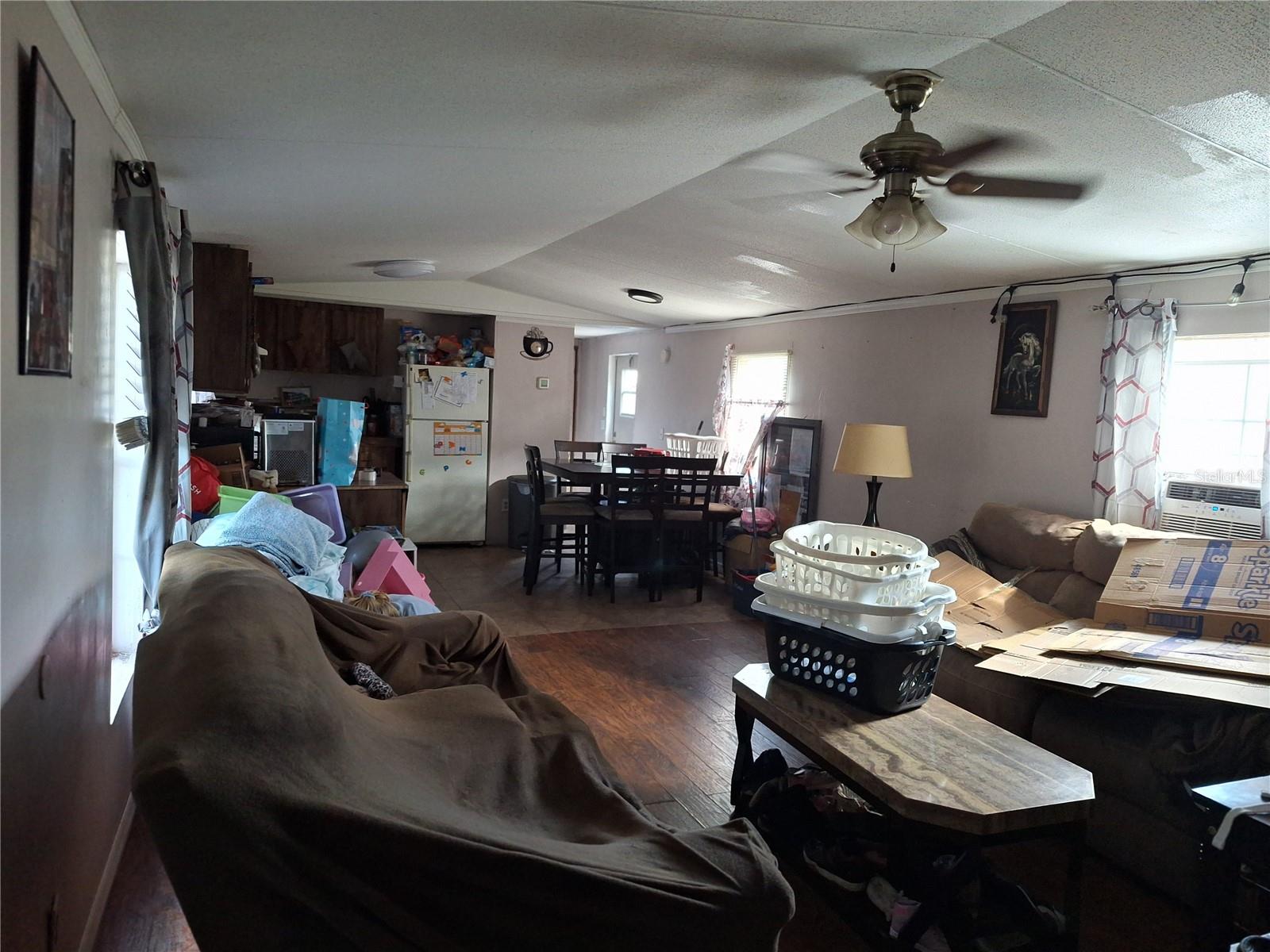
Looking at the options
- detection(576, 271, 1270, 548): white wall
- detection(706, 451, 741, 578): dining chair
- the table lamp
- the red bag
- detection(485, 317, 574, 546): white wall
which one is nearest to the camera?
the red bag

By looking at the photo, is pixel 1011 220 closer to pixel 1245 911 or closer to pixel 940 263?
pixel 940 263

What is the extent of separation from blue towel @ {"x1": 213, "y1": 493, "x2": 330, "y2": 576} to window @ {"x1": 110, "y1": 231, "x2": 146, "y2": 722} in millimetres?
300

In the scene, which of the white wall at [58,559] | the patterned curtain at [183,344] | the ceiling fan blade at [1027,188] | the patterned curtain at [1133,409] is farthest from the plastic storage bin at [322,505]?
the patterned curtain at [1133,409]

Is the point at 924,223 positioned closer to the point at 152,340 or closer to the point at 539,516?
the point at 152,340

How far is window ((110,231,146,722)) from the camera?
2.38 meters

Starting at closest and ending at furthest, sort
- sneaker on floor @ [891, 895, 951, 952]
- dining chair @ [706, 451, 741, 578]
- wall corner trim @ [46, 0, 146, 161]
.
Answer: wall corner trim @ [46, 0, 146, 161] → sneaker on floor @ [891, 895, 951, 952] → dining chair @ [706, 451, 741, 578]

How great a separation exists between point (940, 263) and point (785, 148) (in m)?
1.54

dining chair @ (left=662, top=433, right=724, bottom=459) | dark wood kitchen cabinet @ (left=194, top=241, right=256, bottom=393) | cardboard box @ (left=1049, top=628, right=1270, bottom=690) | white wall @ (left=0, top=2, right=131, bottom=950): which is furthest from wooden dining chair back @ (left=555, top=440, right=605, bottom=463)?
white wall @ (left=0, top=2, right=131, bottom=950)

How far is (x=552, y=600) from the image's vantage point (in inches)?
209

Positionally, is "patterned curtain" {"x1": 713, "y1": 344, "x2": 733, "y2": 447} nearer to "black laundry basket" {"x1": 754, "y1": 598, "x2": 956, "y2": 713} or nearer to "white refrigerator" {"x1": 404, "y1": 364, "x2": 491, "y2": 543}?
"white refrigerator" {"x1": 404, "y1": 364, "x2": 491, "y2": 543}

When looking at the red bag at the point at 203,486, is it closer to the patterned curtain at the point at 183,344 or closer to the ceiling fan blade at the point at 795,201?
the patterned curtain at the point at 183,344

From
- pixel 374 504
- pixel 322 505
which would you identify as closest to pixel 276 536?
pixel 322 505

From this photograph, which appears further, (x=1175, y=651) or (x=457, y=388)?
(x=457, y=388)

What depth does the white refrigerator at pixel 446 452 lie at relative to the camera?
21.6ft
